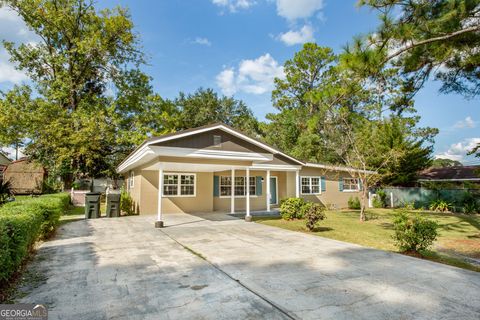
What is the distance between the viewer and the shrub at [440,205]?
16625 mm

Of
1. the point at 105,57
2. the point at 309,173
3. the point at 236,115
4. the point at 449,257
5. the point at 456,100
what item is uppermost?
the point at 105,57

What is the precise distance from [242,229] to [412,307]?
617 centimetres

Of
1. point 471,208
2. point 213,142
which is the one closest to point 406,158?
point 471,208

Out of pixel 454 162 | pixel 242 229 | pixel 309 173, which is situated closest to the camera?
pixel 242 229

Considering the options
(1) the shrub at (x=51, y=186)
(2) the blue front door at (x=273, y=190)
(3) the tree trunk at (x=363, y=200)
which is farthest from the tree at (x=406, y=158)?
(1) the shrub at (x=51, y=186)

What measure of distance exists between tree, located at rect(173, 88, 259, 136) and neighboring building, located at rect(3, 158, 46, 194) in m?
14.1

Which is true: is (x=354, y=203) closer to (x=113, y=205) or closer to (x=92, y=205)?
(x=113, y=205)

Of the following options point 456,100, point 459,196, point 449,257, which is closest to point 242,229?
point 449,257

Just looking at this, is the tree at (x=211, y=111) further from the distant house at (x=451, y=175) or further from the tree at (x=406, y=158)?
the distant house at (x=451, y=175)

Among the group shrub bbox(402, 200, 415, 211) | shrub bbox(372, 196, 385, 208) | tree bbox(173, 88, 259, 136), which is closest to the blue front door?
shrub bbox(372, 196, 385, 208)

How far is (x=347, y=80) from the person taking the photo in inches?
241

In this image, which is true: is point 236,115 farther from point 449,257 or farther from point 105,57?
point 449,257

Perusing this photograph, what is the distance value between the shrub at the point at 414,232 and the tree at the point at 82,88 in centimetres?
1997

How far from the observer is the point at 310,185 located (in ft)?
57.6
